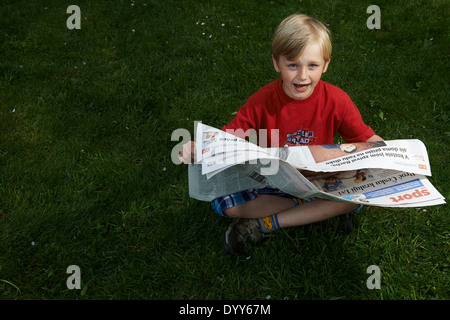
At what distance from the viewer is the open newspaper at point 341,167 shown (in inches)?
A: 68.7

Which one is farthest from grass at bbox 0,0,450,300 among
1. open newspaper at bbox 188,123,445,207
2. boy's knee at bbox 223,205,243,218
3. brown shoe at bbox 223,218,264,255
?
open newspaper at bbox 188,123,445,207

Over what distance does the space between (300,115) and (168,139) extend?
134cm

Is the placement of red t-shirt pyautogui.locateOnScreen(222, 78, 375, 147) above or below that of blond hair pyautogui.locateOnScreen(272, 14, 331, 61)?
below

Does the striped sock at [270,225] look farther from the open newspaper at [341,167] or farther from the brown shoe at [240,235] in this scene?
the open newspaper at [341,167]

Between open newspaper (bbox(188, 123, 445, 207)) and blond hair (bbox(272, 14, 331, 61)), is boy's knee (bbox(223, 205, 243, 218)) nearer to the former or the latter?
open newspaper (bbox(188, 123, 445, 207))

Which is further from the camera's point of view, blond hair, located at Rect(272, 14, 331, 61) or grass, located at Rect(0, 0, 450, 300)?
grass, located at Rect(0, 0, 450, 300)

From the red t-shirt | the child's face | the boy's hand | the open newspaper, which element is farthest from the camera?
the red t-shirt

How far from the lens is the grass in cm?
227

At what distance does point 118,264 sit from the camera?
7.80 feet

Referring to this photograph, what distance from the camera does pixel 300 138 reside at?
2299mm

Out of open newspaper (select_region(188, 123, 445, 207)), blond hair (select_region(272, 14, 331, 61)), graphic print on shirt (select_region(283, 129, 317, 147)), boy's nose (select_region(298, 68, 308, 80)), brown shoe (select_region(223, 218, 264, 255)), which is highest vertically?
blond hair (select_region(272, 14, 331, 61))

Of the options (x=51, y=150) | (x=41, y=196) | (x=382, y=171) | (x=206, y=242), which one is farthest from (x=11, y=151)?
(x=382, y=171)

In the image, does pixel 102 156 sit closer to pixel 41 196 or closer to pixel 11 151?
pixel 41 196

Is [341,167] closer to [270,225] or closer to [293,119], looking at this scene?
[293,119]
